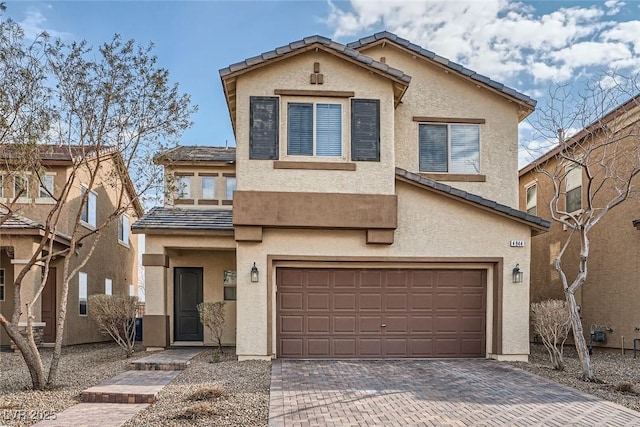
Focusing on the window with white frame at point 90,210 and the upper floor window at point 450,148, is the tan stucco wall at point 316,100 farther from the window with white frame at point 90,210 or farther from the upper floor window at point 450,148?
the window with white frame at point 90,210

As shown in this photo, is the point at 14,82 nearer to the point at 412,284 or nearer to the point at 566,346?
the point at 412,284

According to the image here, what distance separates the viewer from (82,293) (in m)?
18.9

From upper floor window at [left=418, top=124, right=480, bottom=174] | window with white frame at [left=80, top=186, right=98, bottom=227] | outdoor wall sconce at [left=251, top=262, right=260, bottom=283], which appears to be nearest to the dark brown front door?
window with white frame at [left=80, top=186, right=98, bottom=227]

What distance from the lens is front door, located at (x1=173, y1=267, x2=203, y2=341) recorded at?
53.8 ft

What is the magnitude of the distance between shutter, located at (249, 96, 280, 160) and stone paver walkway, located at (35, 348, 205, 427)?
4.90 metres

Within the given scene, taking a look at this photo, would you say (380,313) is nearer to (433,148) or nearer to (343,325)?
(343,325)

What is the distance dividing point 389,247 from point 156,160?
18.2ft

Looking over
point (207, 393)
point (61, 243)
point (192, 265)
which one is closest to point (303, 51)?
point (192, 265)

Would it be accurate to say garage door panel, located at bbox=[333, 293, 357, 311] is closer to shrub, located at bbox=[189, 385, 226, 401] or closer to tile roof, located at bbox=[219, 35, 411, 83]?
shrub, located at bbox=[189, 385, 226, 401]

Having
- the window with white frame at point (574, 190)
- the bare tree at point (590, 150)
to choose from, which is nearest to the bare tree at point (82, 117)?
the bare tree at point (590, 150)

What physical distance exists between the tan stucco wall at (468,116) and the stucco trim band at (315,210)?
8.05 feet

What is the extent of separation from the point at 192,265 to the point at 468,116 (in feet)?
29.5

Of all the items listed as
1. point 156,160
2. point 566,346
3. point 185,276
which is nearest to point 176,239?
point 185,276

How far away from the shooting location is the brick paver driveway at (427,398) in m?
7.48
